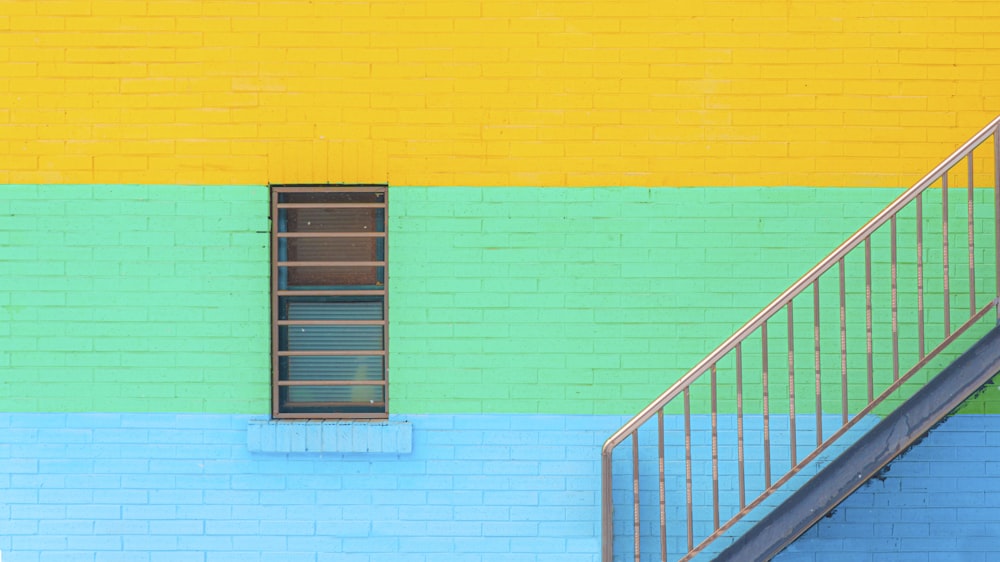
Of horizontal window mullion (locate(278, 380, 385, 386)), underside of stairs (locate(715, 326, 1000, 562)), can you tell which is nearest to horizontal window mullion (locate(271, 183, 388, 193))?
Result: horizontal window mullion (locate(278, 380, 385, 386))

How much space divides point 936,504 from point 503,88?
339 cm

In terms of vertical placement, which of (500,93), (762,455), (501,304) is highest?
(500,93)

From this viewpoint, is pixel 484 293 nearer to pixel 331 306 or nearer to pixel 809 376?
pixel 331 306

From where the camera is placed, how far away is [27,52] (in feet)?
19.4

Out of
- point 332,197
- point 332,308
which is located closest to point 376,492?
point 332,308

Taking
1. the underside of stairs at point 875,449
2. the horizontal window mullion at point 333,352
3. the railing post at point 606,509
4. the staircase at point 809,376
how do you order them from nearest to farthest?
the underside of stairs at point 875,449
the railing post at point 606,509
the staircase at point 809,376
the horizontal window mullion at point 333,352

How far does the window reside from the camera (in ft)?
19.7

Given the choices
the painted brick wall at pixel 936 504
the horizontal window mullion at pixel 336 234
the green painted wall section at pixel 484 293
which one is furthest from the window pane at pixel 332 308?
the painted brick wall at pixel 936 504

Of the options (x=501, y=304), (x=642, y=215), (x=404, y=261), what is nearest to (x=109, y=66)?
(x=404, y=261)

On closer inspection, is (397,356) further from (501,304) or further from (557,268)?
(557,268)

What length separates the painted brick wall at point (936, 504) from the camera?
590 cm

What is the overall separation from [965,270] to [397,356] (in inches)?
127

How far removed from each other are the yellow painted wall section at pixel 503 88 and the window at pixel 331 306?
23 centimetres

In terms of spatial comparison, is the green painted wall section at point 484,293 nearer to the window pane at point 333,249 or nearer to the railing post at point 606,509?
the window pane at point 333,249
